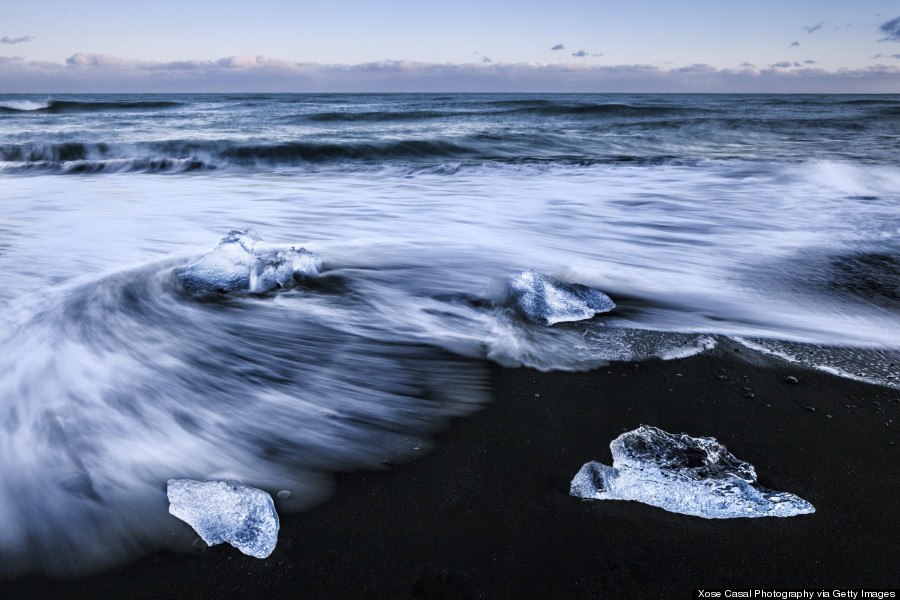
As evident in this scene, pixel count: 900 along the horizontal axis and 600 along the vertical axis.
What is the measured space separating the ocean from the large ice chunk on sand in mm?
77

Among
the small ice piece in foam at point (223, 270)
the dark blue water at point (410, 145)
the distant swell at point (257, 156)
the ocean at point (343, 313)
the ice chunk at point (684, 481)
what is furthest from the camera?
the dark blue water at point (410, 145)

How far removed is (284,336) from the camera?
2.47 meters

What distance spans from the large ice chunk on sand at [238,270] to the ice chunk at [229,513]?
162 centimetres

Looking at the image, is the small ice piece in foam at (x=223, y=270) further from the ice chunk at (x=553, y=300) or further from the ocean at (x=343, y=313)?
the ice chunk at (x=553, y=300)

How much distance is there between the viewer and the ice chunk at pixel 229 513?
1.30 meters

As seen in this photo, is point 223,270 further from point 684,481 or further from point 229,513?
point 684,481

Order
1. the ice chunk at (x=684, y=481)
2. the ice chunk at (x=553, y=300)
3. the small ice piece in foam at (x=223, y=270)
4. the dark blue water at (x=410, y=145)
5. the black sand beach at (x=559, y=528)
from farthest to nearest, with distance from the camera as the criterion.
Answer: the dark blue water at (x=410, y=145), the small ice piece in foam at (x=223, y=270), the ice chunk at (x=553, y=300), the ice chunk at (x=684, y=481), the black sand beach at (x=559, y=528)

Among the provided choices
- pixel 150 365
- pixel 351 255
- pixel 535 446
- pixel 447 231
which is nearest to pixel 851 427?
pixel 535 446

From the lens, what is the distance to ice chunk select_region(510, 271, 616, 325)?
8.20 feet

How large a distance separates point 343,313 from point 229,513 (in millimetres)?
1495

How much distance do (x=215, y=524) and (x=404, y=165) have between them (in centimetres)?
818

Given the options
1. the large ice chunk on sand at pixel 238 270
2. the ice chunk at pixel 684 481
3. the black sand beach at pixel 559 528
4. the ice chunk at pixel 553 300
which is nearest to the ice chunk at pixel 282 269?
the large ice chunk on sand at pixel 238 270

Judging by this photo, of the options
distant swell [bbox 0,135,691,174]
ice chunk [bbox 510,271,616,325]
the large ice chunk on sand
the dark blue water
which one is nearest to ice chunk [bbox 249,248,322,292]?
the large ice chunk on sand

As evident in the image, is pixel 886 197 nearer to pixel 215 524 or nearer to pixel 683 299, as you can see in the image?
pixel 683 299
